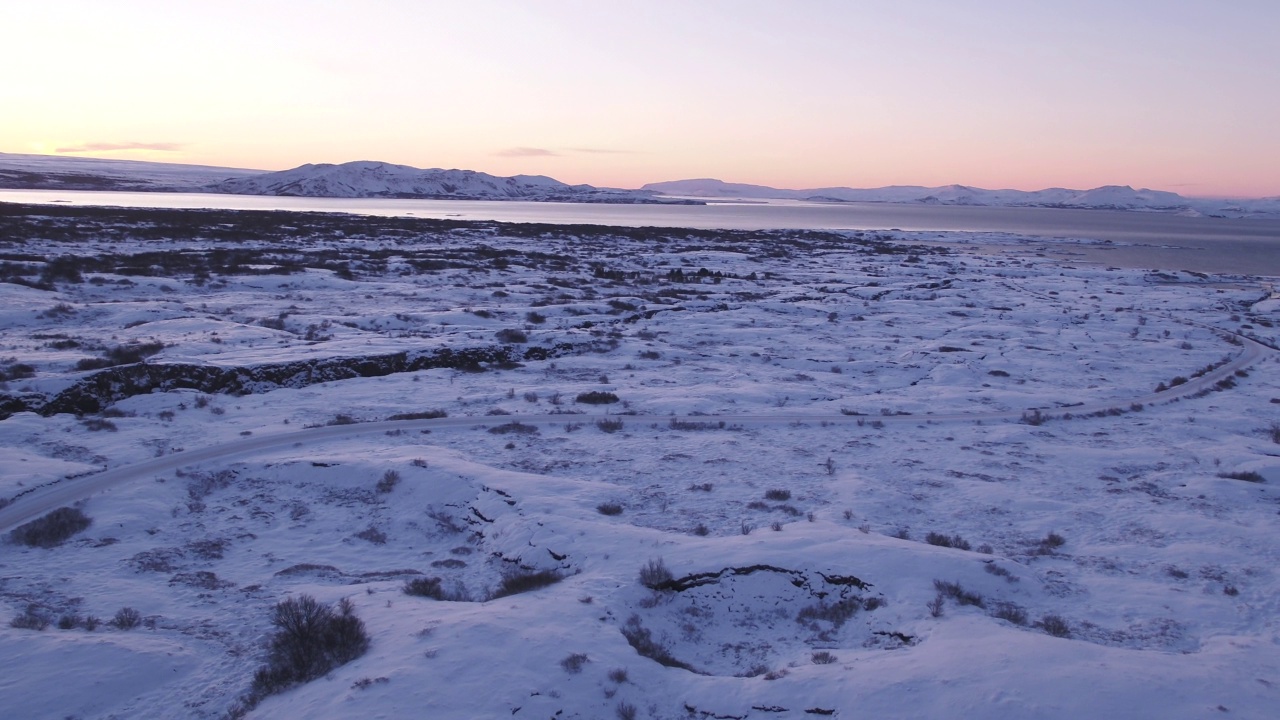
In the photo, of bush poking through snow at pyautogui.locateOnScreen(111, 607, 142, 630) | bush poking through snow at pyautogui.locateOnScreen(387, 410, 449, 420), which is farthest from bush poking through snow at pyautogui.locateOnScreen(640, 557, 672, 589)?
bush poking through snow at pyautogui.locateOnScreen(387, 410, 449, 420)

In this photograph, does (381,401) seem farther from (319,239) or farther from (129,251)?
(319,239)

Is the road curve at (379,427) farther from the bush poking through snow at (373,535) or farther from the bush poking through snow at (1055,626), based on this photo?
the bush poking through snow at (1055,626)

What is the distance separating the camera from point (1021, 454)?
17094mm

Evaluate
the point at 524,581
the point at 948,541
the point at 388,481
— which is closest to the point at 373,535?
the point at 388,481

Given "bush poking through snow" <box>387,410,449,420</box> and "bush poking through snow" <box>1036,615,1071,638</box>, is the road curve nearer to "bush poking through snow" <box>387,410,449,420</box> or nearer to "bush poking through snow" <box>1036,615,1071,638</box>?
"bush poking through snow" <box>387,410,449,420</box>

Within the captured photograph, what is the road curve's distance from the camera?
41.6ft

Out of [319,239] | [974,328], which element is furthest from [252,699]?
[319,239]

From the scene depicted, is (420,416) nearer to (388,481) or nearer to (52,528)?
(388,481)

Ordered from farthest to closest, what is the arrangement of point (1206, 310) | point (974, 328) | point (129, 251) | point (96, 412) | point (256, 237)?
point (256, 237) → point (129, 251) → point (1206, 310) → point (974, 328) → point (96, 412)

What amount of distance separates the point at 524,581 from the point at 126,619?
507cm

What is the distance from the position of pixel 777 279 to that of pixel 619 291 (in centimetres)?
1551

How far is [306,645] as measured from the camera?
27.5 feet

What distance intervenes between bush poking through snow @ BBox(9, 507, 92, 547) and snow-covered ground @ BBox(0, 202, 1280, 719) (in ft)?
0.75

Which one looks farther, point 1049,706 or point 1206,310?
point 1206,310
